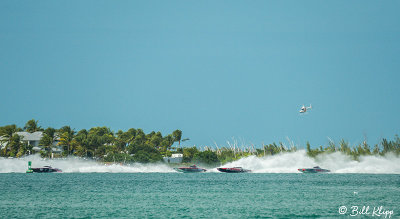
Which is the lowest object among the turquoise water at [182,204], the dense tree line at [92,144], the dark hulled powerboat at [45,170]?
the turquoise water at [182,204]

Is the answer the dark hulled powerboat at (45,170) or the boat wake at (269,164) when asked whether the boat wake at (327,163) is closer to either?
the boat wake at (269,164)

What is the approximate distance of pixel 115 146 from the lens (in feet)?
541

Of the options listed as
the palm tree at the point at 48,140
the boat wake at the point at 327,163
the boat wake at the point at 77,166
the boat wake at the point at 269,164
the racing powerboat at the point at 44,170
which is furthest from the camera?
the boat wake at the point at 327,163

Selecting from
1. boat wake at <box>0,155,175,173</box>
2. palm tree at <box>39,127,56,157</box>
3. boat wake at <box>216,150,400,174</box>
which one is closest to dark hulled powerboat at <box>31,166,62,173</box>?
boat wake at <box>0,155,175,173</box>

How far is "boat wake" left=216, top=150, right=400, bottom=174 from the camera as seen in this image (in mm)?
161625

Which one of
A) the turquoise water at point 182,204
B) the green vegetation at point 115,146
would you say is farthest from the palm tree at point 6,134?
the turquoise water at point 182,204

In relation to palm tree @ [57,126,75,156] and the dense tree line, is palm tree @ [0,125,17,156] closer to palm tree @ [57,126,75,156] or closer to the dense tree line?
the dense tree line

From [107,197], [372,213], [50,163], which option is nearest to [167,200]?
[107,197]

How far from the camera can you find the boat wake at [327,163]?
530ft

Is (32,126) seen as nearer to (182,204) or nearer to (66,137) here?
(66,137)

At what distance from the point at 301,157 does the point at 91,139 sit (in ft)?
221

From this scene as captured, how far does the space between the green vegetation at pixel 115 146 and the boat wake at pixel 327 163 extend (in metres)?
2.38

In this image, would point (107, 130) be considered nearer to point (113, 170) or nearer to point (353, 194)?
point (113, 170)

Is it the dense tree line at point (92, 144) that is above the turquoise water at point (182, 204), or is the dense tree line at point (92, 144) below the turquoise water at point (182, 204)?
above
